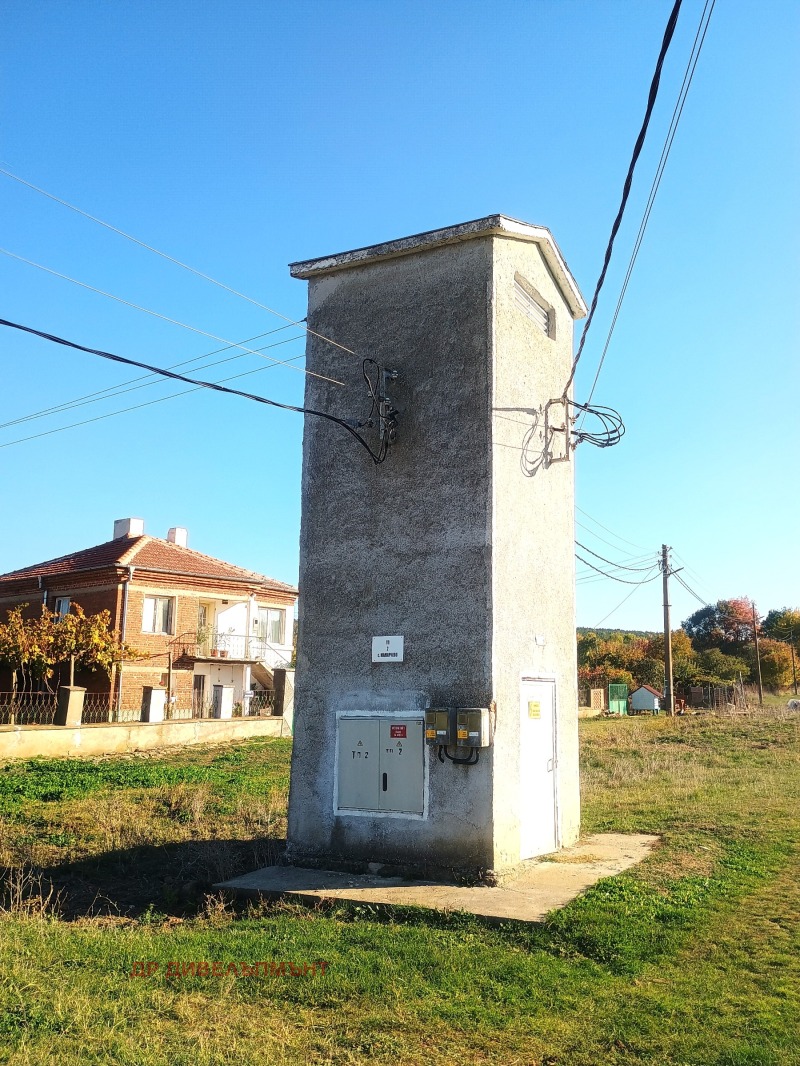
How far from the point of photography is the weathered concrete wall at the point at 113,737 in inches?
811

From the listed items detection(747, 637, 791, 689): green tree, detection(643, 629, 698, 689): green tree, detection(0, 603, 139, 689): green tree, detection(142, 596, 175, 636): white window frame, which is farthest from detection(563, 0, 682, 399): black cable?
detection(747, 637, 791, 689): green tree

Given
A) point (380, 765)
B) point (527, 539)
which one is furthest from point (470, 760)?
point (527, 539)

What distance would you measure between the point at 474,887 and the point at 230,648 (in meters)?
28.2

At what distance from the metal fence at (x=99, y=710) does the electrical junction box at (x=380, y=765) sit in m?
17.2

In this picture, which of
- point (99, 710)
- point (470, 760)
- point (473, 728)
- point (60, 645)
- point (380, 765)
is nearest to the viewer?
point (473, 728)

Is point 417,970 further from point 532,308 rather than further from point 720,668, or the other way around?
point 720,668

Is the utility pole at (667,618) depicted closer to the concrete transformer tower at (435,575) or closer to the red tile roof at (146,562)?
the red tile roof at (146,562)

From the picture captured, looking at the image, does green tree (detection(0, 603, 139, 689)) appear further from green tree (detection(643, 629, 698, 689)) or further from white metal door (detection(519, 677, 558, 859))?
green tree (detection(643, 629, 698, 689))

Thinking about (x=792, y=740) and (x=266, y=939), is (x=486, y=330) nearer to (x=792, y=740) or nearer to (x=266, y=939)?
(x=266, y=939)

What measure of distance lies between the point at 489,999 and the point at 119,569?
28.1 meters

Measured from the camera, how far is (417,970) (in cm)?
625

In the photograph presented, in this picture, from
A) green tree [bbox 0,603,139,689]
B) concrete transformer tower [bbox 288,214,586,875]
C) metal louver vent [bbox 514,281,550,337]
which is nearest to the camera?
concrete transformer tower [bbox 288,214,586,875]

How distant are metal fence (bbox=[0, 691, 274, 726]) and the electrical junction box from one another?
17.2 metres

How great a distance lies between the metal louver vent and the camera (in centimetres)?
1100
